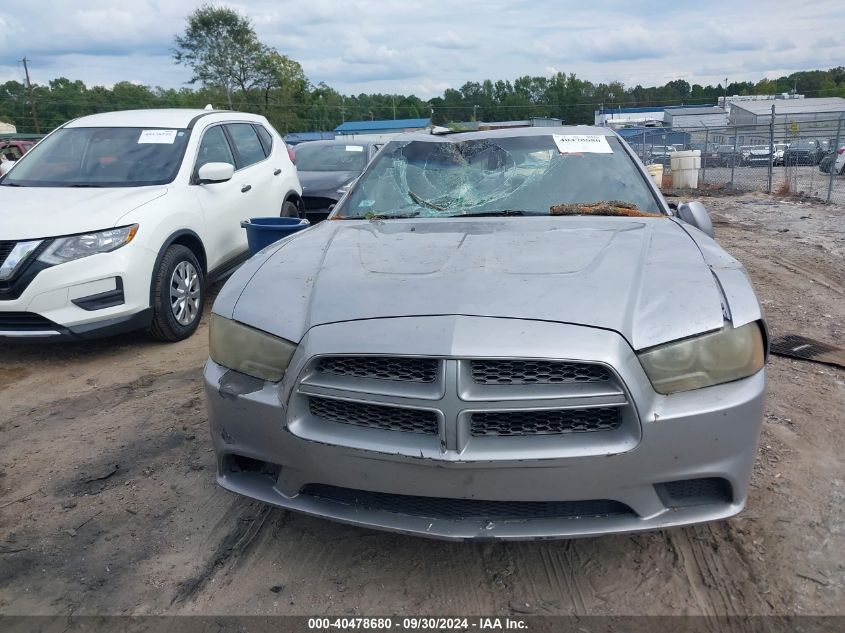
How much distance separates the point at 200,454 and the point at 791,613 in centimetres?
270

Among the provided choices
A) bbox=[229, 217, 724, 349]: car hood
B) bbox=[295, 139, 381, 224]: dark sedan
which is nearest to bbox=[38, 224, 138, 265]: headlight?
bbox=[229, 217, 724, 349]: car hood

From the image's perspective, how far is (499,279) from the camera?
250 centimetres

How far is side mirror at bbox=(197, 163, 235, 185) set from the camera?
5.60m

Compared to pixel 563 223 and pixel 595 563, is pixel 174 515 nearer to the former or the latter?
pixel 595 563

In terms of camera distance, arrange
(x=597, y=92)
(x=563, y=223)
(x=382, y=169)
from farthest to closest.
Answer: (x=597, y=92)
(x=382, y=169)
(x=563, y=223)

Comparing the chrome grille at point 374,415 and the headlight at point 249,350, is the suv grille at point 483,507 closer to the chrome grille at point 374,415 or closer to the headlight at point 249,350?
the chrome grille at point 374,415

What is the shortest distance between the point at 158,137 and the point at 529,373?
16.4 feet

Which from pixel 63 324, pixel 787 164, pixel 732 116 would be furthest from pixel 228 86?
pixel 63 324

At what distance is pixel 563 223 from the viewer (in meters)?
3.30

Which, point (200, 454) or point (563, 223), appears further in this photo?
point (200, 454)

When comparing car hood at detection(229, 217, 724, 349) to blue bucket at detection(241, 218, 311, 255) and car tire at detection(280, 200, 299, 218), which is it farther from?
car tire at detection(280, 200, 299, 218)

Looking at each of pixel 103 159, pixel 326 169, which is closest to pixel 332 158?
pixel 326 169

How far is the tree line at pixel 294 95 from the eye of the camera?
2448 inches

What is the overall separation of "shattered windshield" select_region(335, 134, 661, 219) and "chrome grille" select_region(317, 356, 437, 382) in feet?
5.07
